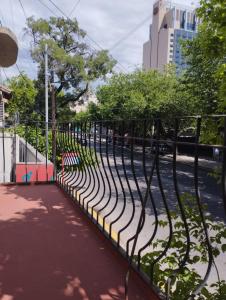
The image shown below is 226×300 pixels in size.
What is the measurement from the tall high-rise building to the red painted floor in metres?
83.3

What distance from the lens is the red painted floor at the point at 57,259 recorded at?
2002 millimetres

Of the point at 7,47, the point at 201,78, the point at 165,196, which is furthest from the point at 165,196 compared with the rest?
the point at 201,78

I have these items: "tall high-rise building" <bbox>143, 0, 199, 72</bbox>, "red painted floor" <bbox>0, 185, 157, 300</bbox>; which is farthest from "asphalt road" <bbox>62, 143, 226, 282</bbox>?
"tall high-rise building" <bbox>143, 0, 199, 72</bbox>

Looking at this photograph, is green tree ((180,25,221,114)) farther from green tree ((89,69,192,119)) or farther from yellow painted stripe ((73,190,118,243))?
yellow painted stripe ((73,190,118,243))

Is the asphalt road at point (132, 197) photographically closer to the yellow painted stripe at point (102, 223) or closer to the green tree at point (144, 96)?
the yellow painted stripe at point (102, 223)

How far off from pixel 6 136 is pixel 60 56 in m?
22.6

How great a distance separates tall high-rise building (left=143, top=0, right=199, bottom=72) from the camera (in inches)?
3327

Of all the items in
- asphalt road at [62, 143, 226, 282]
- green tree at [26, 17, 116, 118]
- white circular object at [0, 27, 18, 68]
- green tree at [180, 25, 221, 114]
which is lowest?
asphalt road at [62, 143, 226, 282]

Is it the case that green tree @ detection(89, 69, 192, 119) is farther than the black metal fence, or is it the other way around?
green tree @ detection(89, 69, 192, 119)

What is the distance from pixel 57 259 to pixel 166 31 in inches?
3620

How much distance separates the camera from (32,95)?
114ft

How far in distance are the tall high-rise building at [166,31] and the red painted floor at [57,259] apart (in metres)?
83.3

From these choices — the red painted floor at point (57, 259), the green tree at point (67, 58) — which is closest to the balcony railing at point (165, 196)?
the red painted floor at point (57, 259)

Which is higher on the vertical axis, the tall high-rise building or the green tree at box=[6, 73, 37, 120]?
the tall high-rise building
